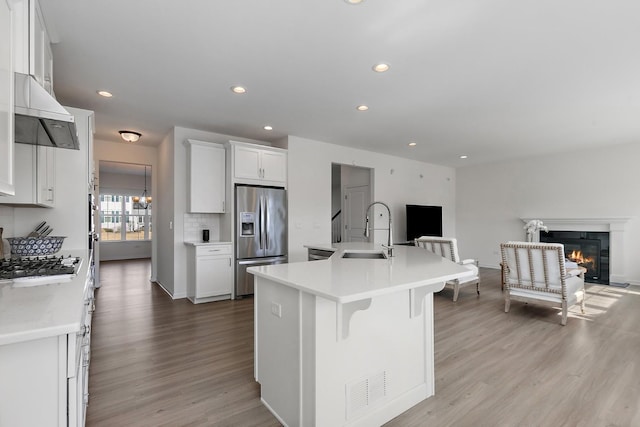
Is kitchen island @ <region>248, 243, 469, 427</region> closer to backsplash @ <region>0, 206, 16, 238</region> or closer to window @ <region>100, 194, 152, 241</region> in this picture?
backsplash @ <region>0, 206, 16, 238</region>

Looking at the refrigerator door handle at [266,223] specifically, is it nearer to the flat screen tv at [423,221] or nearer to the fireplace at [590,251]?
the flat screen tv at [423,221]

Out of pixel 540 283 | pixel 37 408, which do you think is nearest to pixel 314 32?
pixel 37 408

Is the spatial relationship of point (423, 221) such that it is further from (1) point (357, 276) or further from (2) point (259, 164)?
(1) point (357, 276)

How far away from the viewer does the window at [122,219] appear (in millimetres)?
9891

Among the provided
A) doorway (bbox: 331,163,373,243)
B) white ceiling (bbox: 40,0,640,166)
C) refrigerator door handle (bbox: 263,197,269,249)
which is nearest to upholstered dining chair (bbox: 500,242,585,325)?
white ceiling (bbox: 40,0,640,166)

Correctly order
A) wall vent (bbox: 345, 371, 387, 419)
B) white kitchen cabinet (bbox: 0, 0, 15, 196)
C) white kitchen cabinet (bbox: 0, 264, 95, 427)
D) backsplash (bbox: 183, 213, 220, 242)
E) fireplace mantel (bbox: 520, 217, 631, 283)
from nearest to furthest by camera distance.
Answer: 1. white kitchen cabinet (bbox: 0, 264, 95, 427)
2. white kitchen cabinet (bbox: 0, 0, 15, 196)
3. wall vent (bbox: 345, 371, 387, 419)
4. backsplash (bbox: 183, 213, 220, 242)
5. fireplace mantel (bbox: 520, 217, 631, 283)

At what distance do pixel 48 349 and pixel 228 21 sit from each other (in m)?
2.19

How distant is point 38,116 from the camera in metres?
1.60

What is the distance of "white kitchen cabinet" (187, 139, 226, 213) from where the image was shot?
15.7 ft

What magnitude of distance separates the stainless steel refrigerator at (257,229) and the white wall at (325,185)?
23 centimetres

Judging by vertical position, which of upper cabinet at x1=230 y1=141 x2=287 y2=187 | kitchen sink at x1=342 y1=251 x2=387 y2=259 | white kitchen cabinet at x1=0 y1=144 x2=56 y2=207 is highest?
upper cabinet at x1=230 y1=141 x2=287 y2=187

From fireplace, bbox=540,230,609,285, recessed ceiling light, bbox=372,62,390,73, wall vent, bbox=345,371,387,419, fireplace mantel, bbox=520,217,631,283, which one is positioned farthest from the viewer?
fireplace, bbox=540,230,609,285

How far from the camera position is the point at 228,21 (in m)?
2.24

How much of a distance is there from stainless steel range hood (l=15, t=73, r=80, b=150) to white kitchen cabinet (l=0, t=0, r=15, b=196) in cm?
14
